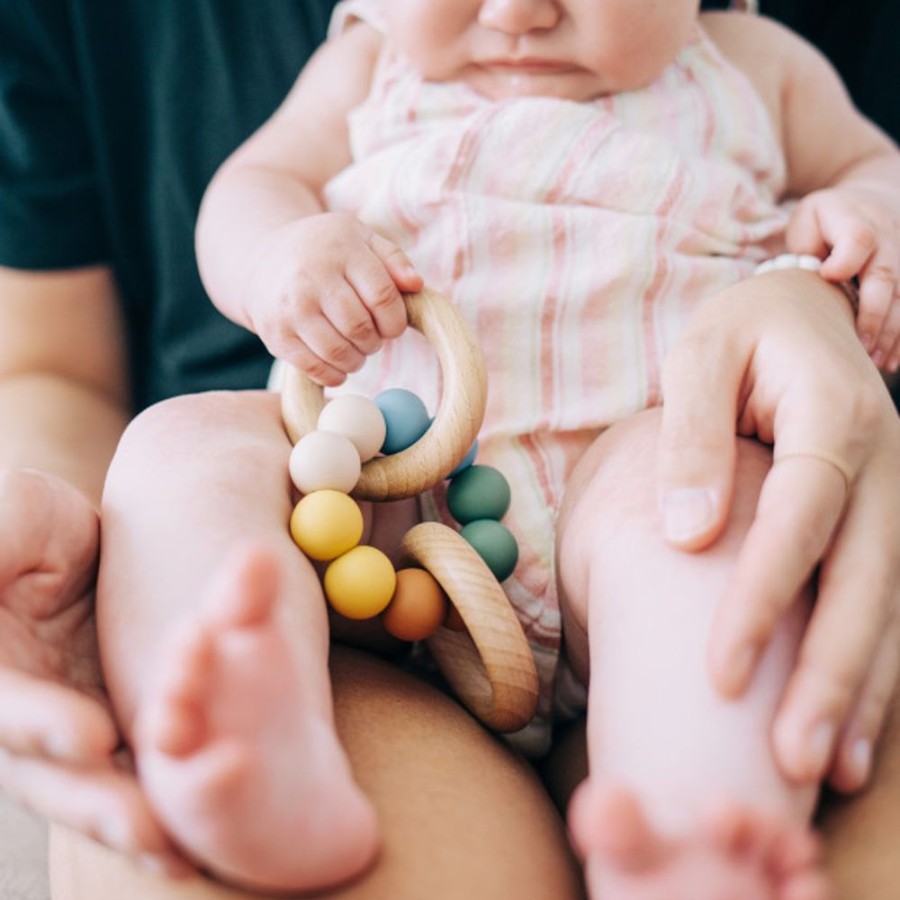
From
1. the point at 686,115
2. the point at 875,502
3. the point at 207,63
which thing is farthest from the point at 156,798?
the point at 207,63

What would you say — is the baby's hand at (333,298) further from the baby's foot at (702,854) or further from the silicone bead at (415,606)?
the baby's foot at (702,854)

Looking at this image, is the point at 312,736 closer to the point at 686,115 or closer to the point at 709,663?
the point at 709,663

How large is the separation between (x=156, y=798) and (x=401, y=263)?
0.39 metres

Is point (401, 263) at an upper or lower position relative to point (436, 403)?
upper

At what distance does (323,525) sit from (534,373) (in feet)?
0.87

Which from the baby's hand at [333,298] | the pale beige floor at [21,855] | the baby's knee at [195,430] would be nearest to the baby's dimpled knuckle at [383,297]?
the baby's hand at [333,298]

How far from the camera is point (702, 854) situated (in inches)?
15.3

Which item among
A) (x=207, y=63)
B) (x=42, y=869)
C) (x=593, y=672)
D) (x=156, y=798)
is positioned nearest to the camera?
(x=156, y=798)

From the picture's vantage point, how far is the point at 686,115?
90 cm

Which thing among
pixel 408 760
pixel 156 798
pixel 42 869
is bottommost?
pixel 42 869

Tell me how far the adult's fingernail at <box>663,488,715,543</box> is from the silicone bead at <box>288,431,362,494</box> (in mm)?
198

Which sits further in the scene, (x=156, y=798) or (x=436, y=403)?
(x=436, y=403)

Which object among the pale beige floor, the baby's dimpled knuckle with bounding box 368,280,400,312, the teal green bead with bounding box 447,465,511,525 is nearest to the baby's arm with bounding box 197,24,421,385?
the baby's dimpled knuckle with bounding box 368,280,400,312

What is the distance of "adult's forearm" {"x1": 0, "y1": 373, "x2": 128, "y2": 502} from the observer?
889mm
